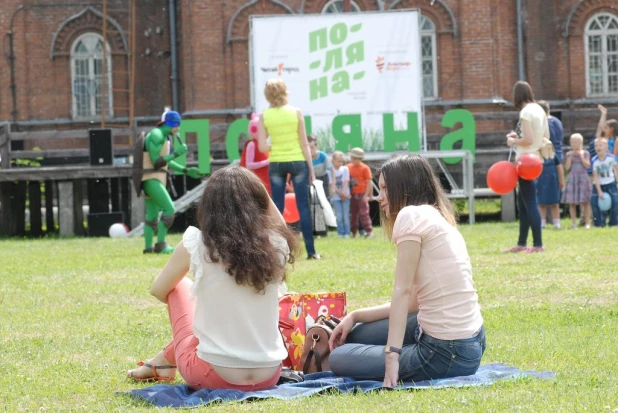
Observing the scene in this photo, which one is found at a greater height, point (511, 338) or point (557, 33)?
point (557, 33)

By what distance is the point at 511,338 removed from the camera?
24.7ft

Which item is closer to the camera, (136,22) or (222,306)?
(222,306)

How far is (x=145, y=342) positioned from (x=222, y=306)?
2.30 metres

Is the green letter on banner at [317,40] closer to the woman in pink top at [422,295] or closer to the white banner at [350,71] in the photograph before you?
the white banner at [350,71]

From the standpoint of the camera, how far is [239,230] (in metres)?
5.73

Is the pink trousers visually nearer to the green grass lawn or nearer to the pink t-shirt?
the green grass lawn

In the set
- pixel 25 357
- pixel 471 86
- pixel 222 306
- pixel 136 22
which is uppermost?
pixel 136 22

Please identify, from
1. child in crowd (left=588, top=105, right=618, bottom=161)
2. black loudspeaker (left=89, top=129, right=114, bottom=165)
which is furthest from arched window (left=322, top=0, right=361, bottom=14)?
child in crowd (left=588, top=105, right=618, bottom=161)

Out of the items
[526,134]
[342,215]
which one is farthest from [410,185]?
[342,215]

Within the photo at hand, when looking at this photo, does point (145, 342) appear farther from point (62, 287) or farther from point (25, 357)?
point (62, 287)

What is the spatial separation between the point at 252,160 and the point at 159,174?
137cm

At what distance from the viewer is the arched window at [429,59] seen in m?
29.1

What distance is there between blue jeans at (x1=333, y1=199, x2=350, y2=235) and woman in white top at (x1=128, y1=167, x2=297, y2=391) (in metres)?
13.1

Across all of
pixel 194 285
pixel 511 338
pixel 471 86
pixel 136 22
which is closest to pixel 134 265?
pixel 511 338
